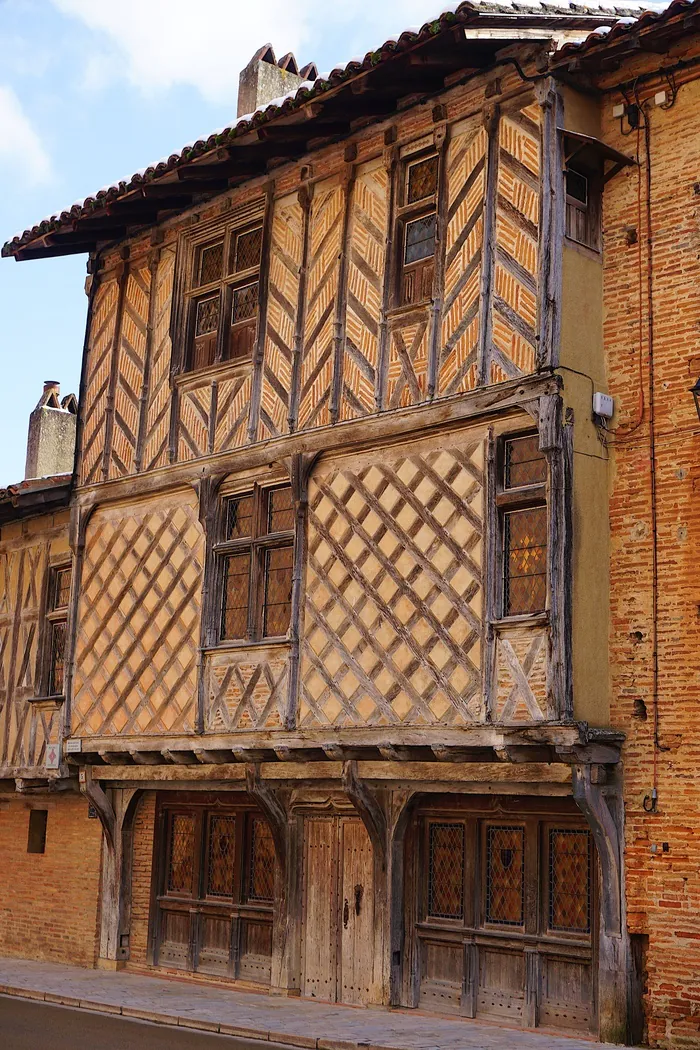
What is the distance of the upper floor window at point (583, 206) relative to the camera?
12.2m

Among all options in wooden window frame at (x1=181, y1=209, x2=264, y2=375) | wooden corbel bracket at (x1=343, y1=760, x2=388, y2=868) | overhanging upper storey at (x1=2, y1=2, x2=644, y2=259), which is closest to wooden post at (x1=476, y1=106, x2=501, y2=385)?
overhanging upper storey at (x1=2, y1=2, x2=644, y2=259)

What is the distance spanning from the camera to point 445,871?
506 inches

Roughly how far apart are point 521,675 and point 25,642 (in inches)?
355

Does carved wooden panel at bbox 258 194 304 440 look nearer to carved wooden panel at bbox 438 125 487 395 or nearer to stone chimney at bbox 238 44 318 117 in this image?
carved wooden panel at bbox 438 125 487 395

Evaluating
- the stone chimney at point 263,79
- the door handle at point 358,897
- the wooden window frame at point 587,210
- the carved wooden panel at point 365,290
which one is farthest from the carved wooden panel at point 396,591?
the stone chimney at point 263,79

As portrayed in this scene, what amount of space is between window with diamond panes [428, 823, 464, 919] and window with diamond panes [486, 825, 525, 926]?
13.7 inches

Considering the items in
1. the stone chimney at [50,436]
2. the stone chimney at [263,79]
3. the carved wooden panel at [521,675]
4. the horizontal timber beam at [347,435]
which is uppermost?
the stone chimney at [263,79]

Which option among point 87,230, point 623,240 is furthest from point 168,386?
point 623,240

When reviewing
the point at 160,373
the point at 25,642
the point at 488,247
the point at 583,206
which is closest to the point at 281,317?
the point at 160,373

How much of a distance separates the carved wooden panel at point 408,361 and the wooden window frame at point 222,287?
2.26 metres

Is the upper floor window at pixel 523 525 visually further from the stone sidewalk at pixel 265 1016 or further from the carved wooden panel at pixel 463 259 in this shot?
the stone sidewalk at pixel 265 1016

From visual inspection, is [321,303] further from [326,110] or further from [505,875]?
[505,875]

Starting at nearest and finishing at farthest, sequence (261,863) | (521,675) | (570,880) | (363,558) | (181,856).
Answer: (521,675) → (570,880) → (363,558) → (261,863) → (181,856)

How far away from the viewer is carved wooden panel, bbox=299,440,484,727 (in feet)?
39.6
